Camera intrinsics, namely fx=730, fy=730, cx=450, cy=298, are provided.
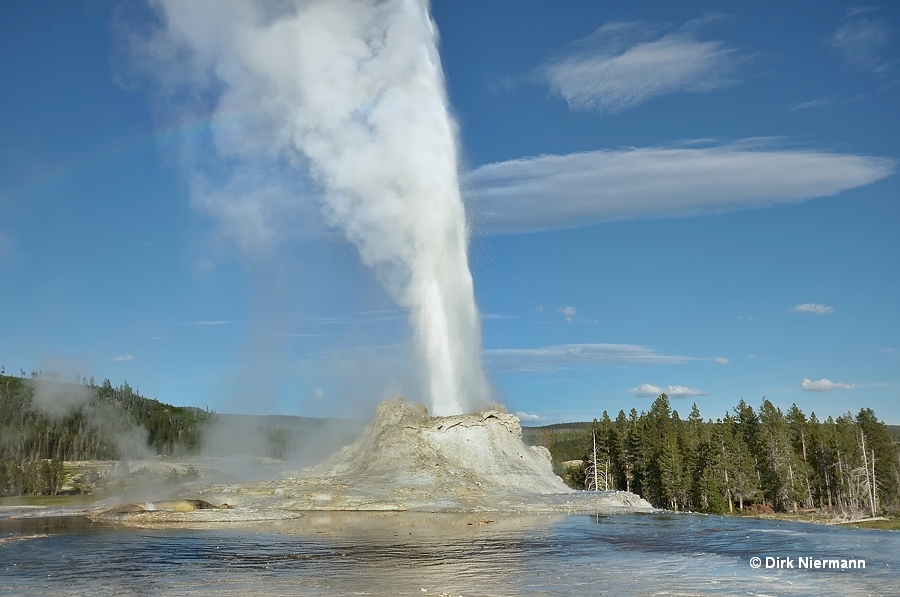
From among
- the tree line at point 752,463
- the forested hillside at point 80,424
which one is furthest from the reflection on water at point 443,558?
the forested hillside at point 80,424

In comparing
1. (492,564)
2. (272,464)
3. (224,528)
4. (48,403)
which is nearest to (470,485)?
(224,528)

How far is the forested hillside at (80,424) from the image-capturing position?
142 meters

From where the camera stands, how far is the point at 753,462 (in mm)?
72750

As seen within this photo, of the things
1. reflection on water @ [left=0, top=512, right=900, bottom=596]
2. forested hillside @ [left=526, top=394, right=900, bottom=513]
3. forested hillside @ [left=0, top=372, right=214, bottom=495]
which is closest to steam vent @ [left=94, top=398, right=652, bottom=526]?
reflection on water @ [left=0, top=512, right=900, bottom=596]

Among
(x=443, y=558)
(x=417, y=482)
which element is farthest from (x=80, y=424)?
(x=443, y=558)

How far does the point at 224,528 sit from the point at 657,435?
191ft

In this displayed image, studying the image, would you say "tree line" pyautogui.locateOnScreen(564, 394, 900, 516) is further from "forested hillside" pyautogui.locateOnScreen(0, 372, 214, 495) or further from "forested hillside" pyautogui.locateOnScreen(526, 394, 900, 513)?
"forested hillside" pyautogui.locateOnScreen(0, 372, 214, 495)

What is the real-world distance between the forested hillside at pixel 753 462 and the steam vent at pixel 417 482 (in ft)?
57.9

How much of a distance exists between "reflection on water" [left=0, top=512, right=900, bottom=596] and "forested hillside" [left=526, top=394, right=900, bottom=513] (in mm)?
34520

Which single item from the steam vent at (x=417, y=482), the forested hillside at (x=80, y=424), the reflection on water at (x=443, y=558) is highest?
the forested hillside at (x=80, y=424)

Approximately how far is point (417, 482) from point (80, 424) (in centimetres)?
13316

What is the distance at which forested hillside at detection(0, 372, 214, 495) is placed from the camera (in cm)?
14200

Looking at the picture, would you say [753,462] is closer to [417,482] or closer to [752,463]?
[752,463]

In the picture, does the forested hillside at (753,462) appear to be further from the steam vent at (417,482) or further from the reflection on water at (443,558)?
the reflection on water at (443,558)
